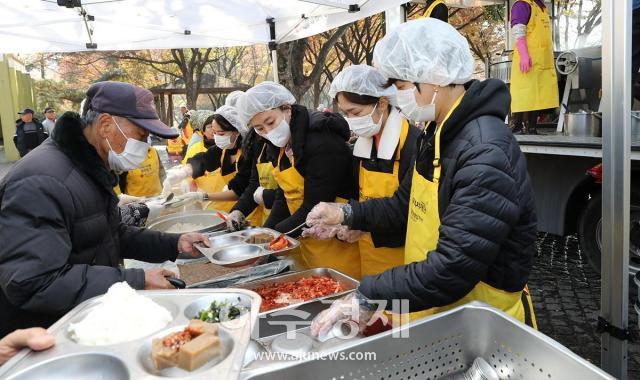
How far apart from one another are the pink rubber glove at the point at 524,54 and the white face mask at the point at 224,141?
3381mm

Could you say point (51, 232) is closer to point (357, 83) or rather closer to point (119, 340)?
point (119, 340)

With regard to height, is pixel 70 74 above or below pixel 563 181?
above

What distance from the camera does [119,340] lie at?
3.65 ft

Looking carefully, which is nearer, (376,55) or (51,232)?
(51,232)

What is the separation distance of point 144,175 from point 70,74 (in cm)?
2511

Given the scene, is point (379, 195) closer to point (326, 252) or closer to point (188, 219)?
point (326, 252)

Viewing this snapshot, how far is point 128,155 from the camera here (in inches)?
77.0

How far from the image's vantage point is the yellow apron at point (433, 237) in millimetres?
1523

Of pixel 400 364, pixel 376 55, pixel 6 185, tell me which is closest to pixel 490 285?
pixel 400 364

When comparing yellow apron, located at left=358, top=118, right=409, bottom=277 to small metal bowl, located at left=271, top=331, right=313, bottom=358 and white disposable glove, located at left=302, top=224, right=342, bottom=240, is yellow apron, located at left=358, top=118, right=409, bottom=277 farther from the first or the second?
small metal bowl, located at left=271, top=331, right=313, bottom=358

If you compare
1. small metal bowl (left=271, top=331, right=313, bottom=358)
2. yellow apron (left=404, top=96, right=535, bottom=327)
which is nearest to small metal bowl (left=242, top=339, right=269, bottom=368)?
small metal bowl (left=271, top=331, right=313, bottom=358)

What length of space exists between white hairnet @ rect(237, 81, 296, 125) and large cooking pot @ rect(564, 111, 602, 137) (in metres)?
2.91

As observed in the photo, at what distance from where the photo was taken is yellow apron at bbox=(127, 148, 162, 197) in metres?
4.63

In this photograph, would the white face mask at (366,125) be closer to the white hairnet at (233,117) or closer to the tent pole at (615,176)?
the tent pole at (615,176)
